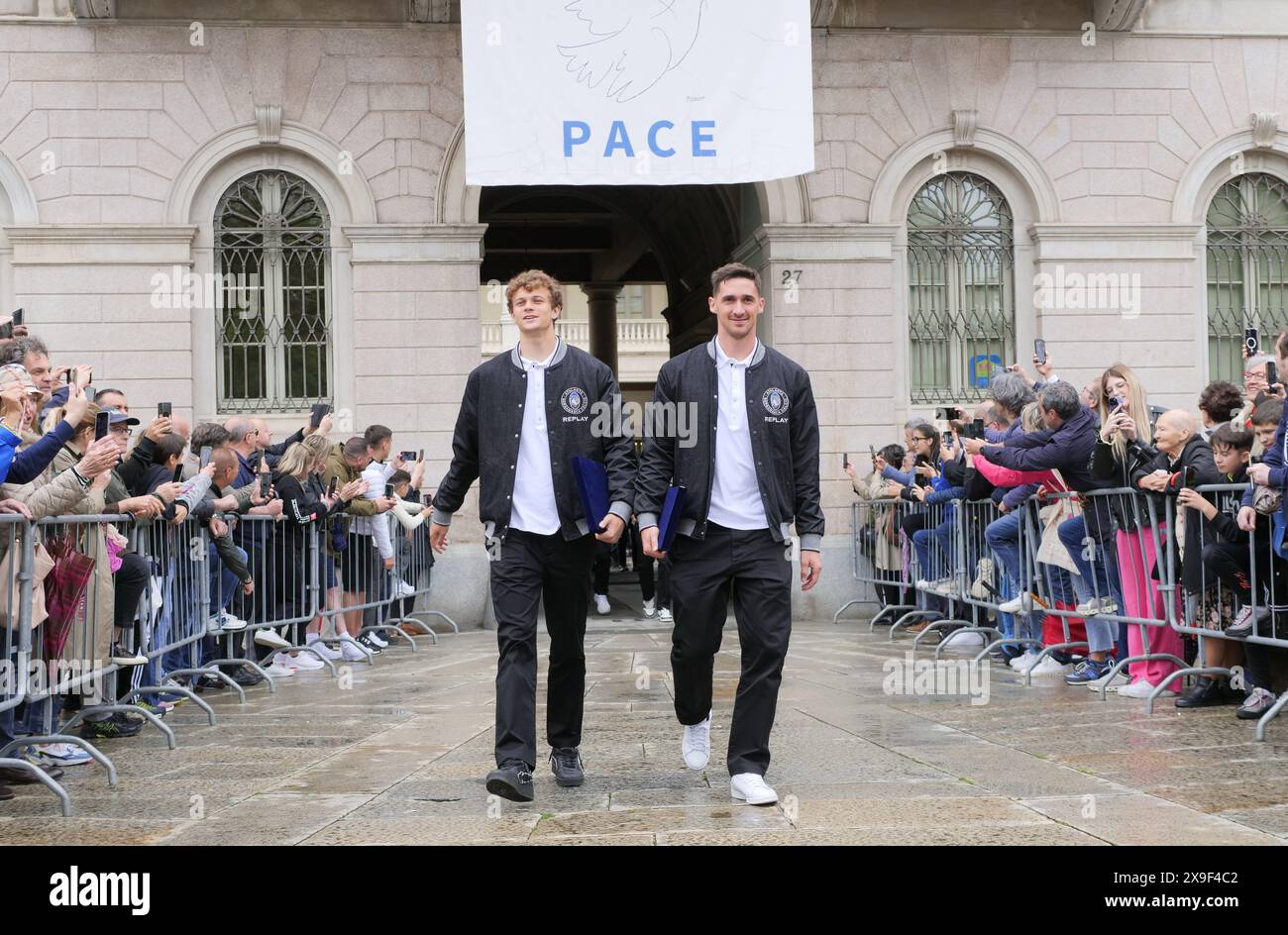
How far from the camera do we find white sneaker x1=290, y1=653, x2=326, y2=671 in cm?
1171

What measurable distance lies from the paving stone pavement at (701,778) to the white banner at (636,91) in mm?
6615

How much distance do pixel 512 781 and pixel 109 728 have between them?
337 cm

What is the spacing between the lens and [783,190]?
16.1m

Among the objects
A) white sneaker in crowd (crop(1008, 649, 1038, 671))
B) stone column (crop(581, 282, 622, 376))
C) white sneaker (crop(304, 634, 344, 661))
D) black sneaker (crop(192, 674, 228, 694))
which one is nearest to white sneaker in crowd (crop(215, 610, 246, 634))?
black sneaker (crop(192, 674, 228, 694))

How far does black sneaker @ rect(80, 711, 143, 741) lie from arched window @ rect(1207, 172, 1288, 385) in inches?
511

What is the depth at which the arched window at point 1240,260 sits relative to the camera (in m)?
16.8

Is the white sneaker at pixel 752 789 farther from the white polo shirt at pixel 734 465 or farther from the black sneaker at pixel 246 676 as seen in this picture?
the black sneaker at pixel 246 676

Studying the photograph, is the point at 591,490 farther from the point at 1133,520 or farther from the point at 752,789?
the point at 1133,520

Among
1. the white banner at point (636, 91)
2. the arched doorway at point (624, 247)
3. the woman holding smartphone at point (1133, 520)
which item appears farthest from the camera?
the arched doorway at point (624, 247)

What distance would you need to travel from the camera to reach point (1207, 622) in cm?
845

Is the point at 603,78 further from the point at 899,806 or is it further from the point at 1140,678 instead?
the point at 899,806
